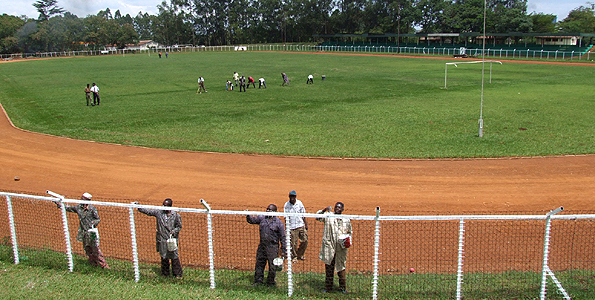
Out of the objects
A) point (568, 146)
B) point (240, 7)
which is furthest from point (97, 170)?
point (240, 7)

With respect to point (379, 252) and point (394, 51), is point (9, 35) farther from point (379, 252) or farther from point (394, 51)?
point (379, 252)

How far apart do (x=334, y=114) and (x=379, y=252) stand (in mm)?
19746

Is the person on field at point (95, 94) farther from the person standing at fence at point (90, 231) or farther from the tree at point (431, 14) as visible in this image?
the tree at point (431, 14)

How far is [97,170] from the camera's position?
18531 millimetres

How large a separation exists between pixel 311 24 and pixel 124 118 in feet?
375

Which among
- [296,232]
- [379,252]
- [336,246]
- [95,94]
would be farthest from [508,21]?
[336,246]

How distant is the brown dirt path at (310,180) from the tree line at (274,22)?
85.0m

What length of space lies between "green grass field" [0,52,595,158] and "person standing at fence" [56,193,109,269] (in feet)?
37.5

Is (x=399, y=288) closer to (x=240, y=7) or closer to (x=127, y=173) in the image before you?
(x=127, y=173)

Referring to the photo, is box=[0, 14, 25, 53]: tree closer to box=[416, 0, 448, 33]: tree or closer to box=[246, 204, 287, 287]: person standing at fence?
box=[416, 0, 448, 33]: tree

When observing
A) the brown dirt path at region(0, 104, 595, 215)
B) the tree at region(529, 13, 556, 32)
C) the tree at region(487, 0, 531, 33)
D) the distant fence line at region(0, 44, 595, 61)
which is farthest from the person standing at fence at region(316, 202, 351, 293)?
the tree at region(529, 13, 556, 32)

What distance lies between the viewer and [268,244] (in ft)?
31.0

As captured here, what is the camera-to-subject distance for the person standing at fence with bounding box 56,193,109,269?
9.66 metres

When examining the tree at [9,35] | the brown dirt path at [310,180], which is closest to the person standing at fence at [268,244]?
the brown dirt path at [310,180]
